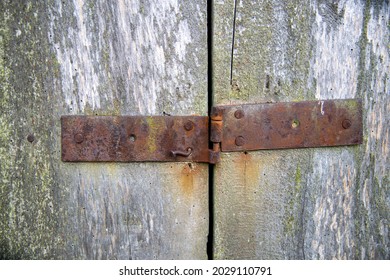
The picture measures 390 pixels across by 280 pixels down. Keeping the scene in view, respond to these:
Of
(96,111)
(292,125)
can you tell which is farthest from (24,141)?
(292,125)

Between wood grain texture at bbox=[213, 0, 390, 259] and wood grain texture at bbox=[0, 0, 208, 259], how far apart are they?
2.8 inches

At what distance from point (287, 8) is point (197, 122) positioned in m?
0.34

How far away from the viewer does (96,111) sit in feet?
3.33

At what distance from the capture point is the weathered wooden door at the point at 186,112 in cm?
99

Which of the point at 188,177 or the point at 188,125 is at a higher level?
the point at 188,125

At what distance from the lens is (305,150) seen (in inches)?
41.8

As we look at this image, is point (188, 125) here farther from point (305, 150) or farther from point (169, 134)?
point (305, 150)

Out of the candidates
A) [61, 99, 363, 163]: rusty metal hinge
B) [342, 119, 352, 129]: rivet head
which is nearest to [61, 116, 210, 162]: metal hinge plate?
[61, 99, 363, 163]: rusty metal hinge

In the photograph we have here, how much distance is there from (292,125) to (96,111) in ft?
1.51

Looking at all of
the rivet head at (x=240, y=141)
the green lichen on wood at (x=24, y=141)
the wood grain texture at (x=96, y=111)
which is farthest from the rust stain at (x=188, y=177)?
the green lichen on wood at (x=24, y=141)

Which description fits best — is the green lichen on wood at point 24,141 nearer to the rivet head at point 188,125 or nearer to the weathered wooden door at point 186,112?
the weathered wooden door at point 186,112

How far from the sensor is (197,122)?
1012 millimetres

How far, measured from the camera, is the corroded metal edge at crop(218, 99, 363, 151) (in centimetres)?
101

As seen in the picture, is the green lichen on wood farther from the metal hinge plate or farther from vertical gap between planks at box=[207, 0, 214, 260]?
vertical gap between planks at box=[207, 0, 214, 260]
